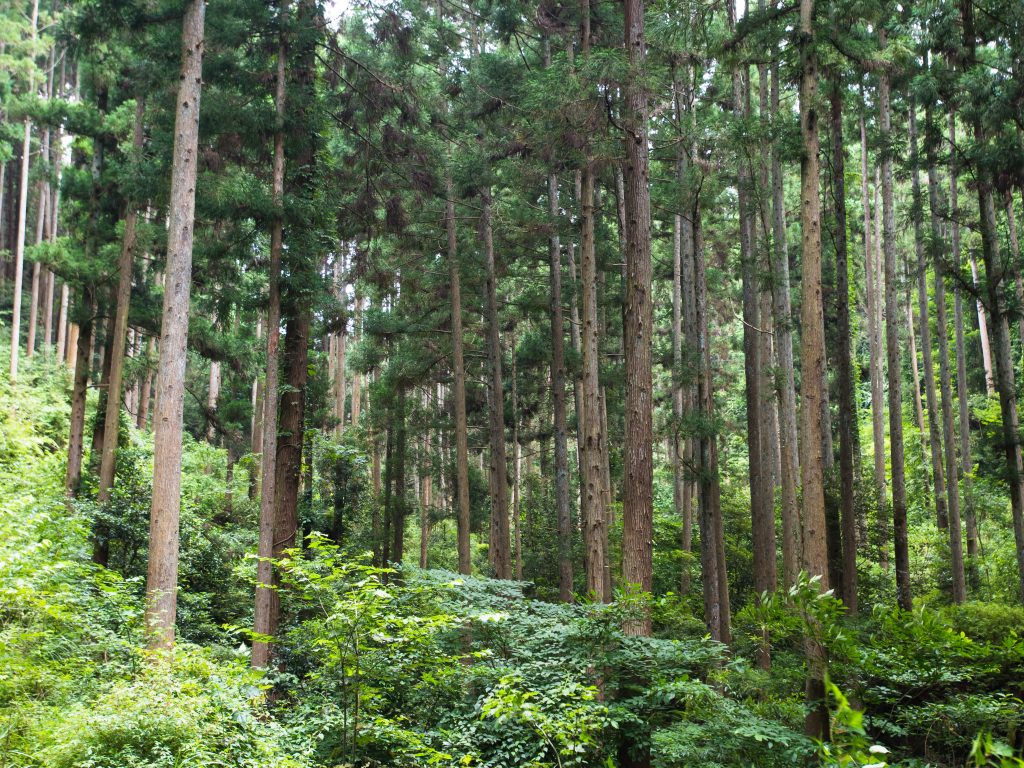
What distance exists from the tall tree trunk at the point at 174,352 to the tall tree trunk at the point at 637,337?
226 inches

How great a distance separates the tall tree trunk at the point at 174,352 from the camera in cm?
852

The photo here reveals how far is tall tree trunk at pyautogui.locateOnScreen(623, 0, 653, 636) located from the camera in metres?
9.09

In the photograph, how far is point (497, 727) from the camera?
5.78m

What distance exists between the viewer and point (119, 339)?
14.0m

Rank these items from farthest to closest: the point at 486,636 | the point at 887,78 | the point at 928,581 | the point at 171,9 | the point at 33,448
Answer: the point at 928,581 < the point at 33,448 < the point at 887,78 < the point at 171,9 < the point at 486,636

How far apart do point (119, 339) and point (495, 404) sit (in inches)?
339

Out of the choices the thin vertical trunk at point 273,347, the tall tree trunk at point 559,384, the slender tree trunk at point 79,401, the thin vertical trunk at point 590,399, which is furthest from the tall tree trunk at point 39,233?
the thin vertical trunk at point 590,399

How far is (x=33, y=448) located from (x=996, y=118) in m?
22.9

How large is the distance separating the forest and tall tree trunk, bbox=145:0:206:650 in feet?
0.16

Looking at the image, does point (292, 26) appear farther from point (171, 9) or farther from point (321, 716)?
point (321, 716)

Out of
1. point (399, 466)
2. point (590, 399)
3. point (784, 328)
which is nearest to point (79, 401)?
point (399, 466)

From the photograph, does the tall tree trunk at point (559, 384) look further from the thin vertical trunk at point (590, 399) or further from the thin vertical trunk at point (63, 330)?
the thin vertical trunk at point (63, 330)

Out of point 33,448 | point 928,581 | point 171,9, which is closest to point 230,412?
point 33,448

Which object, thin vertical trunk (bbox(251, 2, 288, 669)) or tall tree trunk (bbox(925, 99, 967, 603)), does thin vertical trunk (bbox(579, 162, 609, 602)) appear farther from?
tall tree trunk (bbox(925, 99, 967, 603))
